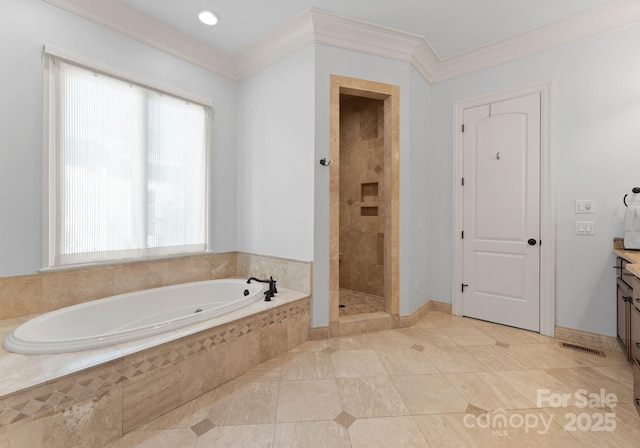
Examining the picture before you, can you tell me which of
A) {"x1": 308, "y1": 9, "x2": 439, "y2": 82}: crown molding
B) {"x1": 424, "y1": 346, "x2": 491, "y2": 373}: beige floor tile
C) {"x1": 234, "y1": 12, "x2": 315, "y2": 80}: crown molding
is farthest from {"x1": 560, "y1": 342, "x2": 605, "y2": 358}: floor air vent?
{"x1": 234, "y1": 12, "x2": 315, "y2": 80}: crown molding

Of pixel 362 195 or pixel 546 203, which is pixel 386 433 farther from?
pixel 362 195

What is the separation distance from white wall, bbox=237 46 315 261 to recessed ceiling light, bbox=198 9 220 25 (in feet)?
2.03

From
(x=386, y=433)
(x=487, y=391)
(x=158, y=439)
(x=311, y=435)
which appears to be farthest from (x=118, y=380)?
(x=487, y=391)

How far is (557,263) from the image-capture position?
264 centimetres

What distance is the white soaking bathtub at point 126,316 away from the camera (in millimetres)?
1477

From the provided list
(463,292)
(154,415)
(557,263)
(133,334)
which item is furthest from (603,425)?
(133,334)

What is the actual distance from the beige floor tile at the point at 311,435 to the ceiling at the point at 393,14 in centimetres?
298

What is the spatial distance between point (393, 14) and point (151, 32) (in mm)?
2124

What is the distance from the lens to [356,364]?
216 cm

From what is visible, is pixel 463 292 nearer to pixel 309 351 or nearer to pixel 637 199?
pixel 637 199

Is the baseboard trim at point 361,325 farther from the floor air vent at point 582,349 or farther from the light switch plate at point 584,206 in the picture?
the light switch plate at point 584,206

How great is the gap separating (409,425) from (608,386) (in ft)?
4.77

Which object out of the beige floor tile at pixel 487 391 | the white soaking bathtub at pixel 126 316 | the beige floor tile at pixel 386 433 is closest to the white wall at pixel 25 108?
the white soaking bathtub at pixel 126 316

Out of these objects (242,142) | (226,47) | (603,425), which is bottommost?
(603,425)
